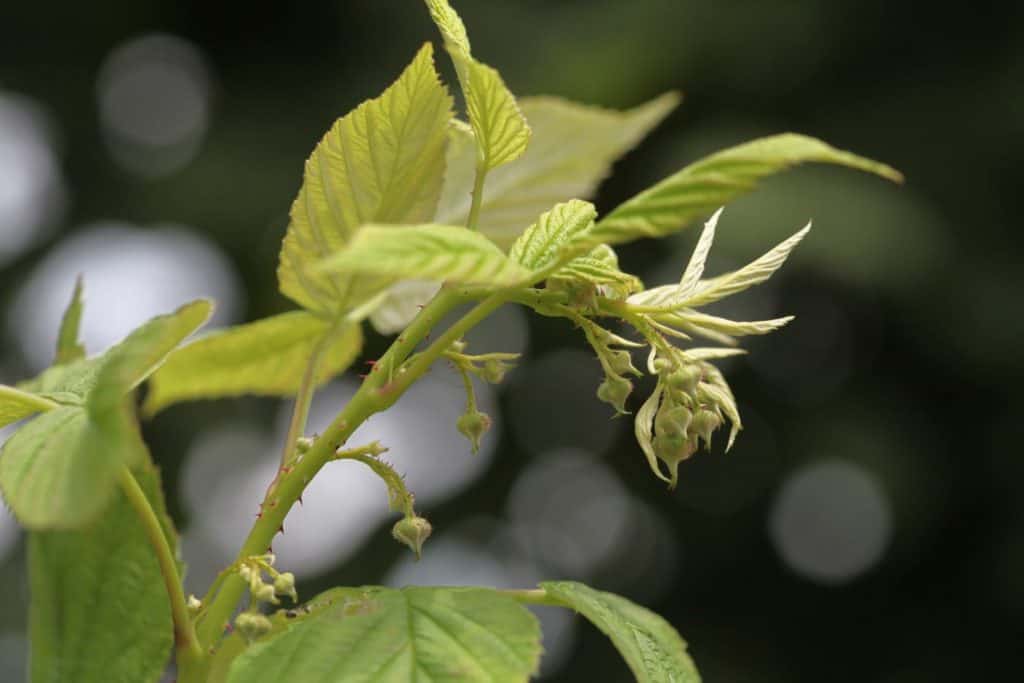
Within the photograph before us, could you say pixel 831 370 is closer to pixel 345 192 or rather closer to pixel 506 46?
pixel 506 46

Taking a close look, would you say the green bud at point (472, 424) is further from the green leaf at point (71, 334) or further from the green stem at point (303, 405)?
the green leaf at point (71, 334)

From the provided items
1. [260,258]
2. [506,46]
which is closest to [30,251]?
[260,258]

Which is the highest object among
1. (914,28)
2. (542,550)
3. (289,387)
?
(289,387)

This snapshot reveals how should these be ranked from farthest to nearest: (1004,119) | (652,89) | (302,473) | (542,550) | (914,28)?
(542,550) < (914,28) < (1004,119) < (652,89) < (302,473)

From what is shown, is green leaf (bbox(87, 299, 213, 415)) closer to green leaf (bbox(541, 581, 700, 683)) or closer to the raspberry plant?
the raspberry plant

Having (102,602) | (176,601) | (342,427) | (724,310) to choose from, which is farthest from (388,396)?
(724,310)

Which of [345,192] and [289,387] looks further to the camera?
[289,387]

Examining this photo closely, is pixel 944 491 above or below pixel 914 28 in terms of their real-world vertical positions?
below
